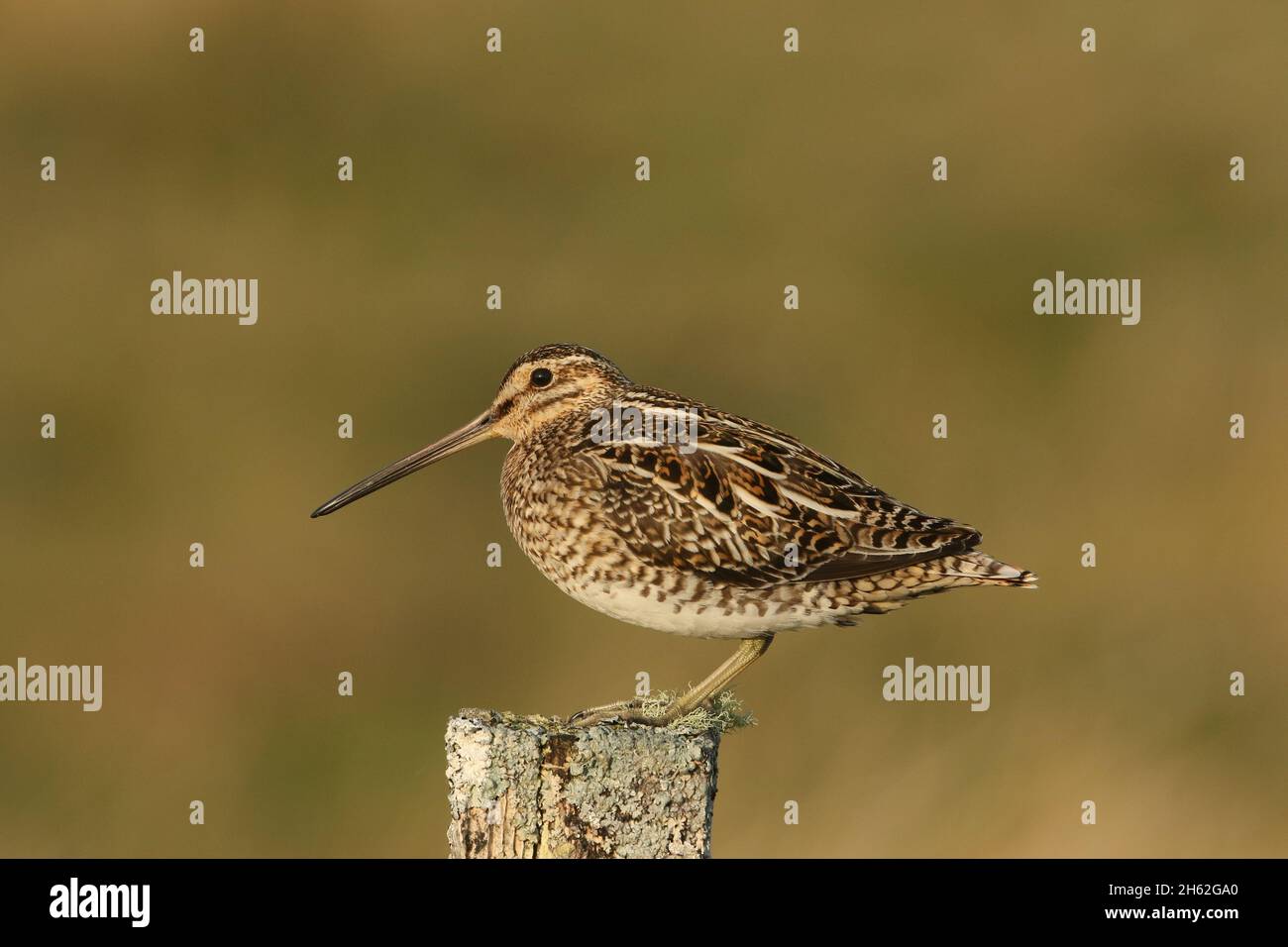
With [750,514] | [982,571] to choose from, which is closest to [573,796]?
[750,514]

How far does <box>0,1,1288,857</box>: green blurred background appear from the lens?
1080 cm

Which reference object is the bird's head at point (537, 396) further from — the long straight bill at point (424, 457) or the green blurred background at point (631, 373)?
the green blurred background at point (631, 373)

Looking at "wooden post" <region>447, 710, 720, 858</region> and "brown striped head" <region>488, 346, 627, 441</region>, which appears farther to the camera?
"brown striped head" <region>488, 346, 627, 441</region>

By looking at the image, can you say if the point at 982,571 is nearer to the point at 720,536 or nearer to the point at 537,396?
the point at 720,536


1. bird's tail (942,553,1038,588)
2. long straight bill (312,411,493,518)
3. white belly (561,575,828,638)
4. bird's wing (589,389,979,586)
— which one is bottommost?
white belly (561,575,828,638)

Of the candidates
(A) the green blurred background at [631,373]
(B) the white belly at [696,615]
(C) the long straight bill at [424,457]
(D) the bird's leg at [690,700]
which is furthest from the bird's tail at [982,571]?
(A) the green blurred background at [631,373]

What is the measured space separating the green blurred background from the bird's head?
8.88 ft

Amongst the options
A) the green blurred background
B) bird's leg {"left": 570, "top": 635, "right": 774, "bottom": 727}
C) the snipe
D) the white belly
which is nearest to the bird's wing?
the snipe

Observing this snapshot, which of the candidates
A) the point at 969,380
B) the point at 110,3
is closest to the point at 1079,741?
the point at 969,380

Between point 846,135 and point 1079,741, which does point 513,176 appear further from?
point 1079,741

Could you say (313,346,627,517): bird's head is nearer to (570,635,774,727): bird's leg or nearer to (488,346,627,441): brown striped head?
(488,346,627,441): brown striped head

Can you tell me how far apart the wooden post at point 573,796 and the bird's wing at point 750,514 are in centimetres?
→ 120

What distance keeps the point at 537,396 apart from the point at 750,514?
115cm

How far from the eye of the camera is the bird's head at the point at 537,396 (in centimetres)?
755
